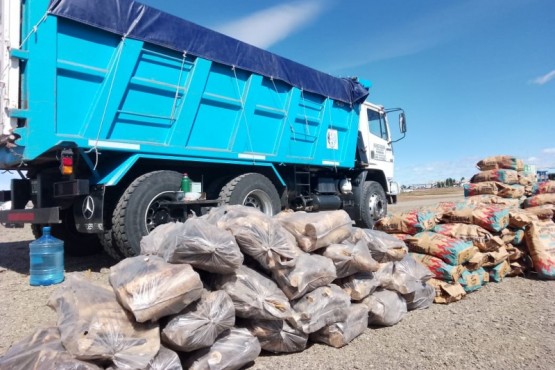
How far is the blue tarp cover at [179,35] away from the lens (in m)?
4.37

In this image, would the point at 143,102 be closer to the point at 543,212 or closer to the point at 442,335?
the point at 442,335

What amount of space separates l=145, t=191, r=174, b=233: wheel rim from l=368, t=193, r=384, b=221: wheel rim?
4895 mm

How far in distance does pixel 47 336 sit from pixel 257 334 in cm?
130

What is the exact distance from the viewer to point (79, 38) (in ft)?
14.3

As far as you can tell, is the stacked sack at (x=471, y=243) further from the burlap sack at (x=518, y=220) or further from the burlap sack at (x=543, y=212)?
the burlap sack at (x=543, y=212)

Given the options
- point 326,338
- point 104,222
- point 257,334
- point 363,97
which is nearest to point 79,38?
point 104,222

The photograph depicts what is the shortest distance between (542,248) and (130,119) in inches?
209

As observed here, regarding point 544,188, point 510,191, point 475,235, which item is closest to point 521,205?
point 510,191

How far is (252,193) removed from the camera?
19.7ft

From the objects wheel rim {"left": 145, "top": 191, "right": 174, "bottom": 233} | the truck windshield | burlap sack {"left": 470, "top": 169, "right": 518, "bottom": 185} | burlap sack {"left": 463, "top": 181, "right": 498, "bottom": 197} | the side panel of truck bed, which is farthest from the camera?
the truck windshield

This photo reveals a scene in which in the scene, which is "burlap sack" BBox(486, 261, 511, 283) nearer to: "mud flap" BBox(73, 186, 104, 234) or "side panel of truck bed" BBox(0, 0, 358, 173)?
"side panel of truck bed" BBox(0, 0, 358, 173)

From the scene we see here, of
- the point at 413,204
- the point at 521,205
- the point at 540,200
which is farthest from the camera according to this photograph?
the point at 413,204

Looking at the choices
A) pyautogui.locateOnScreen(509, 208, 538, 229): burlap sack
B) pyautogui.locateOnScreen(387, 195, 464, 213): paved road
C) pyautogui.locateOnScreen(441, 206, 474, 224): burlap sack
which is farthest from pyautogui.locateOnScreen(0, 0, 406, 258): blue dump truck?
pyautogui.locateOnScreen(387, 195, 464, 213): paved road

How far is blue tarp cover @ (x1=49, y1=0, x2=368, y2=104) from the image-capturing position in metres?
4.37
